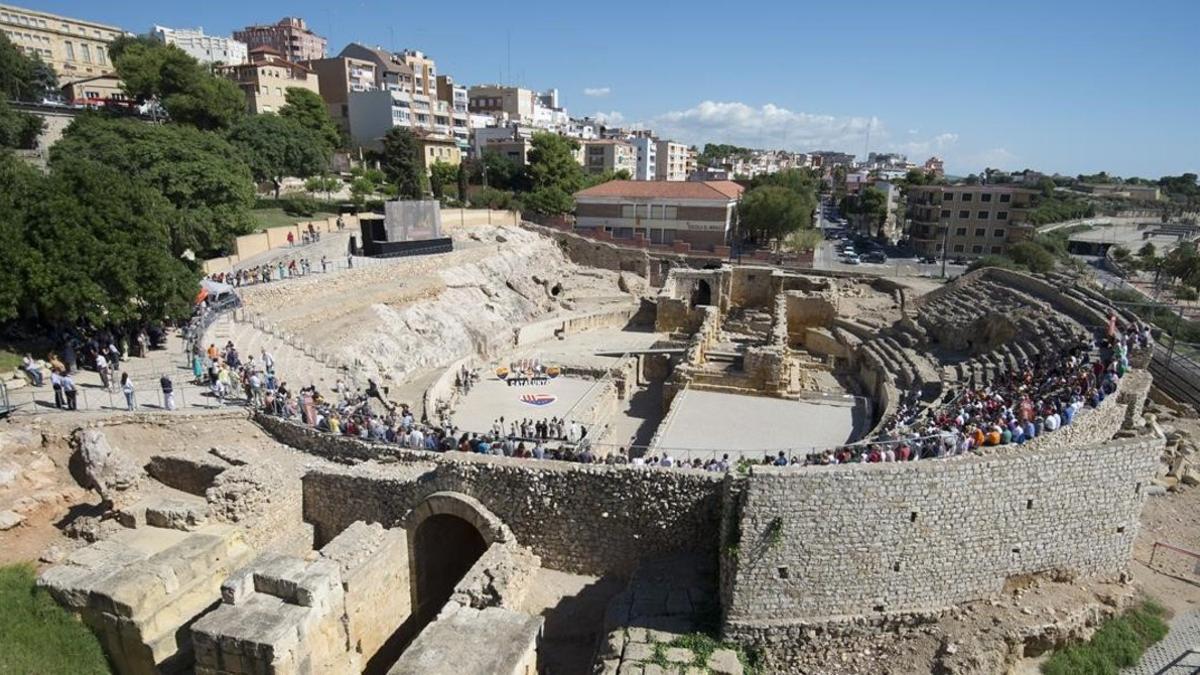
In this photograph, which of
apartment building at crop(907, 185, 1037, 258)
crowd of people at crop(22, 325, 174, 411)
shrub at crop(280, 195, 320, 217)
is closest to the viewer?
crowd of people at crop(22, 325, 174, 411)

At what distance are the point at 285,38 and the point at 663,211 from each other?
89.7 metres

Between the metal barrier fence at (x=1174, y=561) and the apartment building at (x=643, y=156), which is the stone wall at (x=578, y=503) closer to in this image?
the metal barrier fence at (x=1174, y=561)

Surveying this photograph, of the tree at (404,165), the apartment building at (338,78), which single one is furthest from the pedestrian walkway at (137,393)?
the apartment building at (338,78)

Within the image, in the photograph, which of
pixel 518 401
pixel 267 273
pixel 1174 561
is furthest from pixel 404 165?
pixel 1174 561

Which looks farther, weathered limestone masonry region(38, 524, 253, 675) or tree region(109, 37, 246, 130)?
tree region(109, 37, 246, 130)

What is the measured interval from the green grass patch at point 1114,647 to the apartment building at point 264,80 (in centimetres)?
7286

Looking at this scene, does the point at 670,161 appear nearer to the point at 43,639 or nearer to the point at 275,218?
the point at 275,218

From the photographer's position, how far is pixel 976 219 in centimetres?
6034

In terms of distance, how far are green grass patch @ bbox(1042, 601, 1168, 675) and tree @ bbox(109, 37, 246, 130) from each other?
168 feet

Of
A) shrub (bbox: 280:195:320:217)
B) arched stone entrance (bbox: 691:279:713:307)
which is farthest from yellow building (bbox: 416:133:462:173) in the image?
arched stone entrance (bbox: 691:279:713:307)

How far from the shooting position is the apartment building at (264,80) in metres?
67.4

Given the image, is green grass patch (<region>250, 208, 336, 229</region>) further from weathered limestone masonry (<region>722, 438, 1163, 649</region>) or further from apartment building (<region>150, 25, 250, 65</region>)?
apartment building (<region>150, 25, 250, 65</region>)

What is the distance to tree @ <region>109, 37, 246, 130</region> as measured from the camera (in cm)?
4669

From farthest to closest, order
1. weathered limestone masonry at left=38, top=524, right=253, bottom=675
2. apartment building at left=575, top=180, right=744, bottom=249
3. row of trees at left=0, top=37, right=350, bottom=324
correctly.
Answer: apartment building at left=575, top=180, right=744, bottom=249 → row of trees at left=0, top=37, right=350, bottom=324 → weathered limestone masonry at left=38, top=524, right=253, bottom=675
